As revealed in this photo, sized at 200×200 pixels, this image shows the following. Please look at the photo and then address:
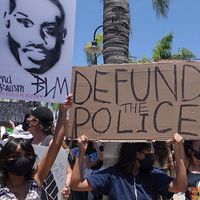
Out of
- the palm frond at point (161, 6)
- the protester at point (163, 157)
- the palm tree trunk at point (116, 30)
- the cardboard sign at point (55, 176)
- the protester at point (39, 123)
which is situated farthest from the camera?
the palm frond at point (161, 6)

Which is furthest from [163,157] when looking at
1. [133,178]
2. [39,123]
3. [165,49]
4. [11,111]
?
[165,49]

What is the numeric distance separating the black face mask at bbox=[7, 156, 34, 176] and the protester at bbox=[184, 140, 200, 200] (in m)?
1.53

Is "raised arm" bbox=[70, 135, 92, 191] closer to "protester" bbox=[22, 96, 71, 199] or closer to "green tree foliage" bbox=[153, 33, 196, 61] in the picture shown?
"protester" bbox=[22, 96, 71, 199]

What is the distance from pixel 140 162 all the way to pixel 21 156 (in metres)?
0.85

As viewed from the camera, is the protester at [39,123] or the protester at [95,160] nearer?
the protester at [39,123]

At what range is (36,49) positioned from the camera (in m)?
3.57

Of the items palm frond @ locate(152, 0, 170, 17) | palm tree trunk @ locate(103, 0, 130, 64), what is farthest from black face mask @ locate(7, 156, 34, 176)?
palm frond @ locate(152, 0, 170, 17)

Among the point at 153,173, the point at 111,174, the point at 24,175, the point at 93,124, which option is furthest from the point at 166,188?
the point at 24,175

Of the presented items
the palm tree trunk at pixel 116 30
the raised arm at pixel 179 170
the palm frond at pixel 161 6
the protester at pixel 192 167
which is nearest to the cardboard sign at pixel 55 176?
the raised arm at pixel 179 170

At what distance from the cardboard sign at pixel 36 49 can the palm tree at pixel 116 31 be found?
2895mm

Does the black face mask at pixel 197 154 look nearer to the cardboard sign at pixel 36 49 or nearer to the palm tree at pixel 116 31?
the cardboard sign at pixel 36 49

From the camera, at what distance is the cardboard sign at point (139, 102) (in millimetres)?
3568

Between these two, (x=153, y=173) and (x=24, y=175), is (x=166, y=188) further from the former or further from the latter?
(x=24, y=175)

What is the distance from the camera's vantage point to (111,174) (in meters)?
3.50
